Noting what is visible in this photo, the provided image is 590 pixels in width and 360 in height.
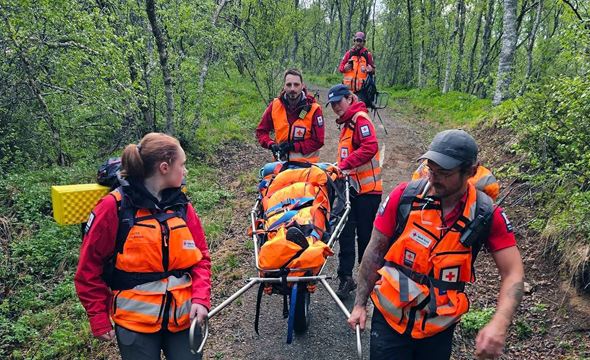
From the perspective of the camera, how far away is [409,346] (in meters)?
2.72

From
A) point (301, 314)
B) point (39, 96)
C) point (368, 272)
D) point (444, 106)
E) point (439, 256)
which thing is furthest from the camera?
point (444, 106)

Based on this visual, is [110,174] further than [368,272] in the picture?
Yes

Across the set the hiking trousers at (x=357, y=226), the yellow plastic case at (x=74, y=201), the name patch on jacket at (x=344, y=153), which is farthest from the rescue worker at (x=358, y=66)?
the yellow plastic case at (x=74, y=201)

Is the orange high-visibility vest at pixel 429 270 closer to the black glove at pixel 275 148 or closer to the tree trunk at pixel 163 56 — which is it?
the black glove at pixel 275 148

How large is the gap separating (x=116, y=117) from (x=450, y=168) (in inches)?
332

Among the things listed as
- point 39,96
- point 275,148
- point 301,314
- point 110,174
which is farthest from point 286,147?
point 39,96

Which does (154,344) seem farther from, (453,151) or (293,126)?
(293,126)

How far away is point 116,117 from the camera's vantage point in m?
9.38

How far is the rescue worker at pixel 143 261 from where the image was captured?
2.77m

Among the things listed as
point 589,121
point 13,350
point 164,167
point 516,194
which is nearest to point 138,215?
point 164,167

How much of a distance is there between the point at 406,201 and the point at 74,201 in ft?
7.58

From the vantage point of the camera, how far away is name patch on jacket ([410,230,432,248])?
2592 millimetres

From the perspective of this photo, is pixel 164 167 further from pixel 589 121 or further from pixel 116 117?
pixel 116 117

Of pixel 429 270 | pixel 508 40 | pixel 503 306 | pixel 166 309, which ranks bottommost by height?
pixel 166 309
